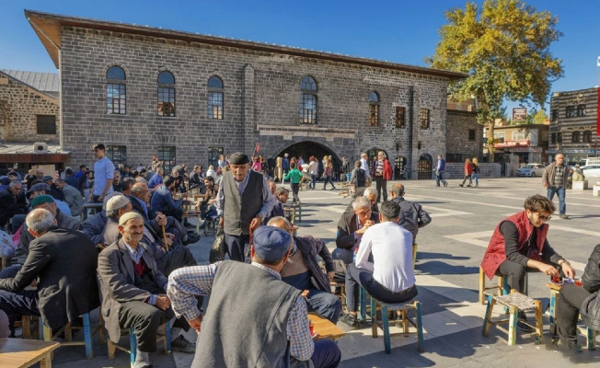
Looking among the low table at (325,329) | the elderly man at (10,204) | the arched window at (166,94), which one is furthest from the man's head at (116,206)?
the arched window at (166,94)

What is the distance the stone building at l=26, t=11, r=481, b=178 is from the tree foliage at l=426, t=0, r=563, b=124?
20.0 ft

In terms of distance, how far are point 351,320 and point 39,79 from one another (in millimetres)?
41480

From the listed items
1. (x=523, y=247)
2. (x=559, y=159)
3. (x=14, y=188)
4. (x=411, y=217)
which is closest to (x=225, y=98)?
(x=14, y=188)

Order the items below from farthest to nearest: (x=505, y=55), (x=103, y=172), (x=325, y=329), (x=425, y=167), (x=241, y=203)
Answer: (x=505, y=55) < (x=425, y=167) < (x=103, y=172) < (x=241, y=203) < (x=325, y=329)

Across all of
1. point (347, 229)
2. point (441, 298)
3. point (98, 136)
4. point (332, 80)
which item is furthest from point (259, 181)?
point (332, 80)

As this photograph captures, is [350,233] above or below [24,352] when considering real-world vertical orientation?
above

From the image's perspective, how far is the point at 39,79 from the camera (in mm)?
36250

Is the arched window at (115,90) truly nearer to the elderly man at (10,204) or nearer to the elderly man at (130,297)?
the elderly man at (10,204)

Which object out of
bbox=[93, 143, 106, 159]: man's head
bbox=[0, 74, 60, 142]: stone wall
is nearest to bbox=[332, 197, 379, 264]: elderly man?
bbox=[93, 143, 106, 159]: man's head

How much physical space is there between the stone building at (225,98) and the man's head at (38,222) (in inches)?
738

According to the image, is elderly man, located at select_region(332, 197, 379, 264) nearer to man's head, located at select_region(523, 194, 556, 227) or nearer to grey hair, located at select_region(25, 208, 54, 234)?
man's head, located at select_region(523, 194, 556, 227)

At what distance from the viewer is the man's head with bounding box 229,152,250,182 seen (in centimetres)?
468

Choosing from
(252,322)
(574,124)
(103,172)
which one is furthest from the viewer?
(574,124)

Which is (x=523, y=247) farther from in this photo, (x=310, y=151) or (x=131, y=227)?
(x=310, y=151)
